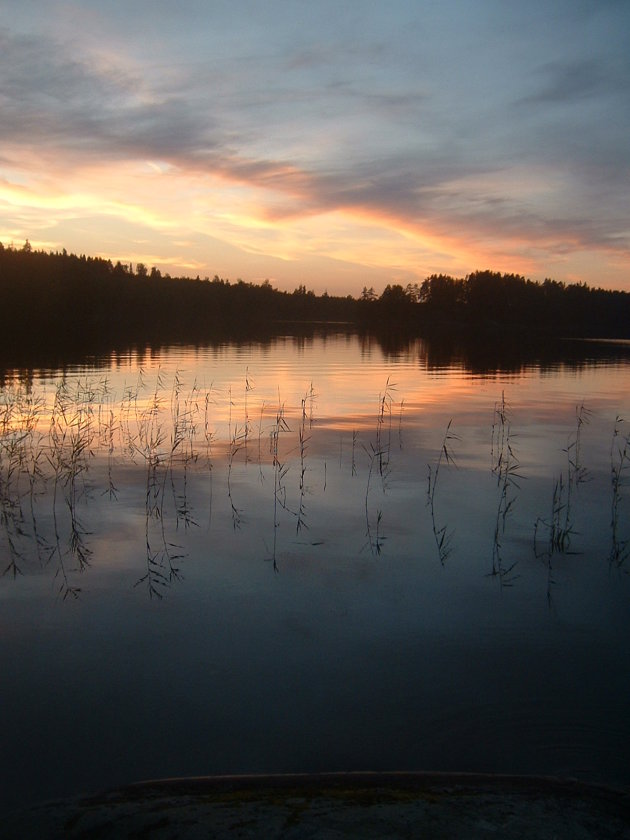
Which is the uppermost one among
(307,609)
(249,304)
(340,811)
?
(249,304)

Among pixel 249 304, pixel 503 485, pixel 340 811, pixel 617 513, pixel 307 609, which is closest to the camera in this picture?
pixel 340 811

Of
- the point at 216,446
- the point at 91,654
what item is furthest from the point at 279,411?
the point at 91,654

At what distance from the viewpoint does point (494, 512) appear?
37.0 ft

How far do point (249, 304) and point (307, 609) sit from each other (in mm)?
162738

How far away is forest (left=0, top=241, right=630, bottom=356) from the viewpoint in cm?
8962

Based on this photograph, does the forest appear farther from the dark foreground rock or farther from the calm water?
the dark foreground rock

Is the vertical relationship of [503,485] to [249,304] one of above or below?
below

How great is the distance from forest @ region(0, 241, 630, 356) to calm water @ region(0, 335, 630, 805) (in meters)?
73.3

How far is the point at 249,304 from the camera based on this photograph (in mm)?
166250

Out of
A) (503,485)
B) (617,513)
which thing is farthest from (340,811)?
(503,485)

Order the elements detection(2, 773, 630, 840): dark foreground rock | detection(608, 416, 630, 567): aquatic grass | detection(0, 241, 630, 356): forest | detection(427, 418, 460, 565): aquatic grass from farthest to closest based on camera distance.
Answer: detection(0, 241, 630, 356): forest < detection(427, 418, 460, 565): aquatic grass < detection(608, 416, 630, 567): aquatic grass < detection(2, 773, 630, 840): dark foreground rock

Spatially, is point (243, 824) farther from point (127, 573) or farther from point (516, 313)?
point (516, 313)

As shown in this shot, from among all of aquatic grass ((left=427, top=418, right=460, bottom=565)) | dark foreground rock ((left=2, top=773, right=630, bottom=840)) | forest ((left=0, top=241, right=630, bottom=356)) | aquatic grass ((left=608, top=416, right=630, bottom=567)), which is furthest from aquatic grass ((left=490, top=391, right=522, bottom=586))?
forest ((left=0, top=241, right=630, bottom=356))

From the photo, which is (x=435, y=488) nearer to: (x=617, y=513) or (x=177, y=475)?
(x=617, y=513)
